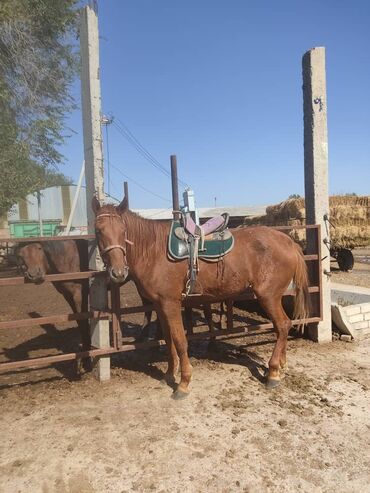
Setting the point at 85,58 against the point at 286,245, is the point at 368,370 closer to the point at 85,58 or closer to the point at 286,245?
the point at 286,245

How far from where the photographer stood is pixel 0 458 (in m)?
2.88

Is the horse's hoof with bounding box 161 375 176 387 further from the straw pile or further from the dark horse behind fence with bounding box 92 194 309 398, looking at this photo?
the straw pile

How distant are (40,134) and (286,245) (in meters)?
8.75

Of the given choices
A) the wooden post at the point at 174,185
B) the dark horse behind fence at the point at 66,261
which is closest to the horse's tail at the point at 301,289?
the dark horse behind fence at the point at 66,261

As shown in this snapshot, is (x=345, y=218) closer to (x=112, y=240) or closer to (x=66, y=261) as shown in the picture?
(x=66, y=261)

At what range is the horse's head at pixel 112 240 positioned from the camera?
341cm

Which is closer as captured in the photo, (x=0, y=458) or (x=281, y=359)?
(x=0, y=458)

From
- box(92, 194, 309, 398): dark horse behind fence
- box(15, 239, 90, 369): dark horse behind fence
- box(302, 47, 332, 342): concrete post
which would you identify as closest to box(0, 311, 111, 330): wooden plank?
box(15, 239, 90, 369): dark horse behind fence

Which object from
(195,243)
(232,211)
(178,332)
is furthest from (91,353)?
(232,211)

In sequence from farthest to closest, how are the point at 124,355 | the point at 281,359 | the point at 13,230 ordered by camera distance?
the point at 13,230, the point at 124,355, the point at 281,359

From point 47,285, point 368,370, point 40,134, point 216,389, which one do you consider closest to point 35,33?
point 40,134

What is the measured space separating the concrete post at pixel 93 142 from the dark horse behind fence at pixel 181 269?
0.51 m

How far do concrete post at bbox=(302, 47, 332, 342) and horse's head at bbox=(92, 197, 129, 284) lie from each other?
3167 mm

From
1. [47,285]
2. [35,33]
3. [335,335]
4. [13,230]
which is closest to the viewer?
[335,335]
